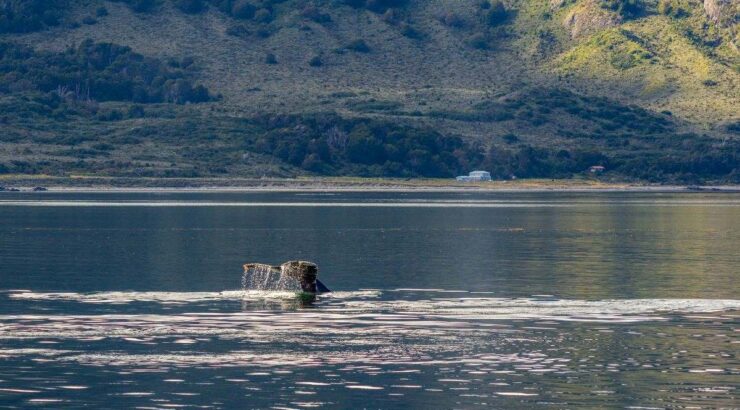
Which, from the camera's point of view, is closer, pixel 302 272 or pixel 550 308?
pixel 550 308

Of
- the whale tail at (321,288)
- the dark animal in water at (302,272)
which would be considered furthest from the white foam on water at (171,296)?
the dark animal in water at (302,272)

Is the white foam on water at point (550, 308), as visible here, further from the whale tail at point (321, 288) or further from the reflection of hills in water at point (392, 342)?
the whale tail at point (321, 288)

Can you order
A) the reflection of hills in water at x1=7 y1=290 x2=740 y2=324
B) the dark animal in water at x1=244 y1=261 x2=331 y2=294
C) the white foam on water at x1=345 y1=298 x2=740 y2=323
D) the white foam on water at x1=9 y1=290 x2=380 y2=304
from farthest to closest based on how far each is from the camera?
1. the dark animal in water at x1=244 y1=261 x2=331 y2=294
2. the white foam on water at x1=9 y1=290 x2=380 y2=304
3. the reflection of hills in water at x1=7 y1=290 x2=740 y2=324
4. the white foam on water at x1=345 y1=298 x2=740 y2=323

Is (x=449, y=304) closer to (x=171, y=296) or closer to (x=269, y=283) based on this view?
(x=171, y=296)

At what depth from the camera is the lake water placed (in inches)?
1490

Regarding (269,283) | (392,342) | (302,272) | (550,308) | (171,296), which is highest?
(302,272)

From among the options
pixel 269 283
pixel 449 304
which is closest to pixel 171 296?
pixel 269 283

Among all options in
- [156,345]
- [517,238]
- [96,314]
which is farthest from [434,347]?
[517,238]

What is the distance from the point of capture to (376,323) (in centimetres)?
5200

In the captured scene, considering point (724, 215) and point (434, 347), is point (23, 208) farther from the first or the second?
point (434, 347)

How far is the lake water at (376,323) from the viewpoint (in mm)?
37844

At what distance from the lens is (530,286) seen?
67.3m

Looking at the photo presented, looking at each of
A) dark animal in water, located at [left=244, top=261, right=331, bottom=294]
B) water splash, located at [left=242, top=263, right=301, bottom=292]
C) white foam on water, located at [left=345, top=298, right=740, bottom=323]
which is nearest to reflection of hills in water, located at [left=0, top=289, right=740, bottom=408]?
white foam on water, located at [left=345, top=298, right=740, bottom=323]

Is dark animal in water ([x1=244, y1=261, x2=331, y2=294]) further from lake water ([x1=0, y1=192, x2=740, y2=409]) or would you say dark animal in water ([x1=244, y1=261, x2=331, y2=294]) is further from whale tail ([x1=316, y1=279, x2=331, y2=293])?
lake water ([x1=0, y1=192, x2=740, y2=409])
